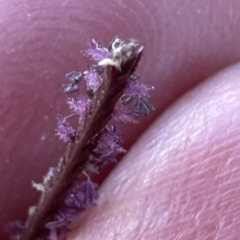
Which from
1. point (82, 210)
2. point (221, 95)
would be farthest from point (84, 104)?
point (221, 95)

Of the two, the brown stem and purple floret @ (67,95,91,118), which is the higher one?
purple floret @ (67,95,91,118)

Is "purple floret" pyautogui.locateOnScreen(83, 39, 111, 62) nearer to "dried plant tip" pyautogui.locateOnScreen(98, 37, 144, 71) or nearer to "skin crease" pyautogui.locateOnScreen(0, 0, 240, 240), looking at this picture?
"dried plant tip" pyautogui.locateOnScreen(98, 37, 144, 71)

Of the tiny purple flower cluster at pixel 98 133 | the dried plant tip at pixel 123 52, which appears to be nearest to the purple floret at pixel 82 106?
the tiny purple flower cluster at pixel 98 133

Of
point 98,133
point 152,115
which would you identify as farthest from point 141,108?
point 152,115

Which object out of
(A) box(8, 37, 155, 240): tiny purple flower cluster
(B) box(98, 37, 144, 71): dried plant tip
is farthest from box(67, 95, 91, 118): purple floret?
(B) box(98, 37, 144, 71): dried plant tip

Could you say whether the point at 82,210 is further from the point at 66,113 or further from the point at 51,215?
the point at 66,113

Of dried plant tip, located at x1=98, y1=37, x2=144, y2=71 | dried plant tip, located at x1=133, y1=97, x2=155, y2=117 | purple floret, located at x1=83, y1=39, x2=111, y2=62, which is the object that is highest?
purple floret, located at x1=83, y1=39, x2=111, y2=62

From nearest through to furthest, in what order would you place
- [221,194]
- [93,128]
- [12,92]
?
[93,128] → [221,194] → [12,92]
